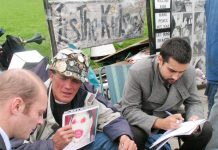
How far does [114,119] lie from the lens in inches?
110

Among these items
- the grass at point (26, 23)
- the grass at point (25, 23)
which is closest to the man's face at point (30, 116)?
the grass at point (26, 23)

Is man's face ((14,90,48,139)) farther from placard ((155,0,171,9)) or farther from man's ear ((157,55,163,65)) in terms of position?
placard ((155,0,171,9))

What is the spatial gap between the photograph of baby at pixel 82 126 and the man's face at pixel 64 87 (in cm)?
21

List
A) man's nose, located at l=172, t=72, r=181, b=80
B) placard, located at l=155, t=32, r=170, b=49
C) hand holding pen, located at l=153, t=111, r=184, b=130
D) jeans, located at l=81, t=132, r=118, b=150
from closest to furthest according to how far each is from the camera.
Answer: jeans, located at l=81, t=132, r=118, b=150
hand holding pen, located at l=153, t=111, r=184, b=130
man's nose, located at l=172, t=72, r=181, b=80
placard, located at l=155, t=32, r=170, b=49

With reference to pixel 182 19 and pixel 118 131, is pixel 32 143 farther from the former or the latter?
pixel 182 19

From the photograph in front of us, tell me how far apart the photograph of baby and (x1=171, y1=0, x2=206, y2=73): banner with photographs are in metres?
2.83

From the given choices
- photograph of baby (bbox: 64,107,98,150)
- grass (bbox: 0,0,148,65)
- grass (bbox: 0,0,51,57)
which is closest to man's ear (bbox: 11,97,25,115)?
photograph of baby (bbox: 64,107,98,150)

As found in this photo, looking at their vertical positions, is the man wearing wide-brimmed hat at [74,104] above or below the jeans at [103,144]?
above

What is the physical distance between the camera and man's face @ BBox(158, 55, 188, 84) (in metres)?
2.94

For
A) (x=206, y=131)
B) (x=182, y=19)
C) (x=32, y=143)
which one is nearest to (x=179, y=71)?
(x=206, y=131)

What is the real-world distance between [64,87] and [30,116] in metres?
0.99

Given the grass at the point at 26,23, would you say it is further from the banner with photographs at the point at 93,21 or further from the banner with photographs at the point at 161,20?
the banner with photographs at the point at 93,21

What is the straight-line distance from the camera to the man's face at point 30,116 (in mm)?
1566

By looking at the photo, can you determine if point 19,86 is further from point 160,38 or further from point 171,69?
point 160,38
